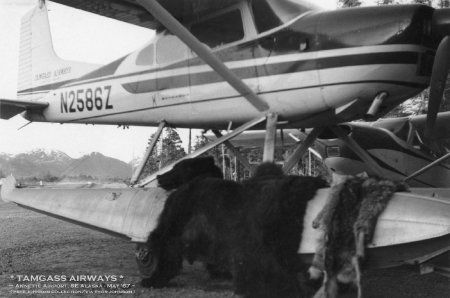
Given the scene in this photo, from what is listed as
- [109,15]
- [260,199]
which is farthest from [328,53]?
[109,15]

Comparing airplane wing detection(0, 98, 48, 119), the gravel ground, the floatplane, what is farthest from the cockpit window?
airplane wing detection(0, 98, 48, 119)

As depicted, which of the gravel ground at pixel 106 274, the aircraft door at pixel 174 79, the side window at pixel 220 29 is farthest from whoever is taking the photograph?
the aircraft door at pixel 174 79

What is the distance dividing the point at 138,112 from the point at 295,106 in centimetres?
210

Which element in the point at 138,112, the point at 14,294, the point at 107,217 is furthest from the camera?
the point at 138,112

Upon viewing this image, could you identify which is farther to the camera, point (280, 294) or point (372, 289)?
point (372, 289)

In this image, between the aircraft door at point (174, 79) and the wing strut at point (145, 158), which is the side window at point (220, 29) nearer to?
the aircraft door at point (174, 79)

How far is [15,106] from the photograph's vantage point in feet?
22.7

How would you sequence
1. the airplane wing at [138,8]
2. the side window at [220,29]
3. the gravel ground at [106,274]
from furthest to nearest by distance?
the airplane wing at [138,8]
the side window at [220,29]
the gravel ground at [106,274]

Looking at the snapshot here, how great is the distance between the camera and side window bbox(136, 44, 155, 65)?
5492 mm

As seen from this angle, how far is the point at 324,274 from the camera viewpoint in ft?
9.69

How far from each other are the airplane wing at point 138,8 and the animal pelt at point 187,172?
169 cm

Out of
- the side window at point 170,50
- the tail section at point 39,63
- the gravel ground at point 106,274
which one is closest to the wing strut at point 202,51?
the side window at point 170,50

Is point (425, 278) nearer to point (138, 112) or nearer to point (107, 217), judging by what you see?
point (107, 217)

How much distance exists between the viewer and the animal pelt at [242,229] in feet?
10.2
